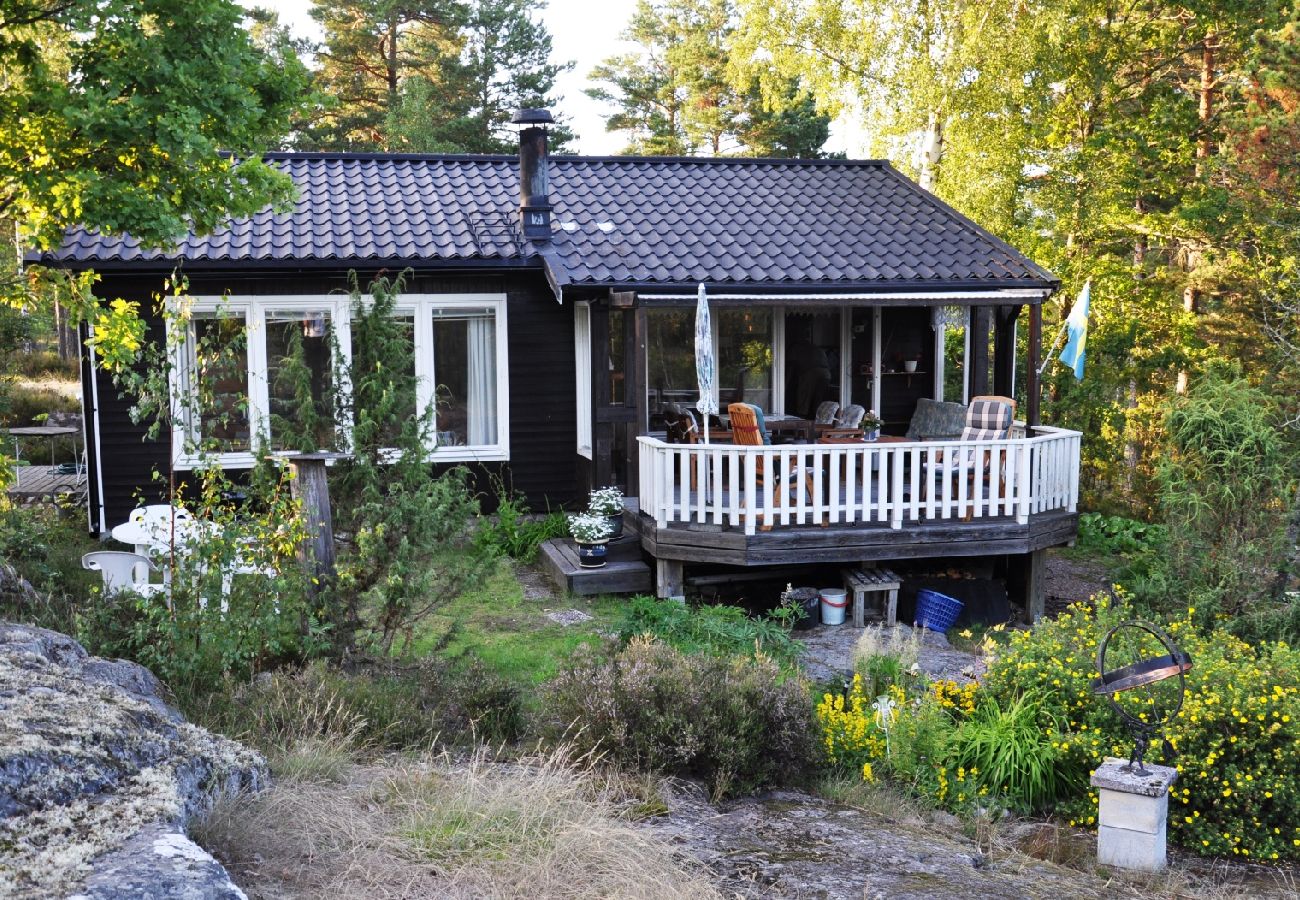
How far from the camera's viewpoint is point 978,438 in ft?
35.6

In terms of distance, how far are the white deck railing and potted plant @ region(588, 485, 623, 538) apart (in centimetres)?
25

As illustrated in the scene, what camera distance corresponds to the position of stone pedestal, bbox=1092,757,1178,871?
520 cm

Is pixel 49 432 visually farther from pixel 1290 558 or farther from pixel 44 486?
pixel 1290 558

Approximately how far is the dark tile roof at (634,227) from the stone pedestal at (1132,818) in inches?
262

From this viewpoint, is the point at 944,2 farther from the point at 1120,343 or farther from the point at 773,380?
the point at 773,380

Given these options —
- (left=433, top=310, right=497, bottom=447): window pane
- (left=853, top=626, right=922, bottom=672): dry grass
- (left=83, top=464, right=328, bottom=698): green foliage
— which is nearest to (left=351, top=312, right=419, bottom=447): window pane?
(left=83, top=464, right=328, bottom=698): green foliage

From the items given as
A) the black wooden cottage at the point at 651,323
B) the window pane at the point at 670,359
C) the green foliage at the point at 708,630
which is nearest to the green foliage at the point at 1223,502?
the black wooden cottage at the point at 651,323

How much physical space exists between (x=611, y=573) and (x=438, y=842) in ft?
18.7

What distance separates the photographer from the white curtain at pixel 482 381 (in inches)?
475

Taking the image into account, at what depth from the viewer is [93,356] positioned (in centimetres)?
1052

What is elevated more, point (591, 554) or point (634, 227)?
point (634, 227)

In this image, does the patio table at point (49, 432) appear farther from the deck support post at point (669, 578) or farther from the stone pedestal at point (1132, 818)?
the stone pedestal at point (1132, 818)

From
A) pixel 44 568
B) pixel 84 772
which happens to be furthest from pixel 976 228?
pixel 84 772

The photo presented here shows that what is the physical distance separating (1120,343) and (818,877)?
47.3 feet
